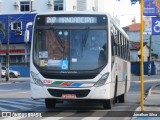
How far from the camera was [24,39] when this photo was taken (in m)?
67.0

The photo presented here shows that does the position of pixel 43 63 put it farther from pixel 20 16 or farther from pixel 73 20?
pixel 20 16

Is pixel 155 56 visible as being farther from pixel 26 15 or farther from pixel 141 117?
pixel 141 117

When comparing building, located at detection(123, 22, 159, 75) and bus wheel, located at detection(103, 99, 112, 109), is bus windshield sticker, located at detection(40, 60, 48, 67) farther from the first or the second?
building, located at detection(123, 22, 159, 75)

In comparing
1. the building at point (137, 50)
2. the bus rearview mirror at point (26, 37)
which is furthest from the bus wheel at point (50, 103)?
the building at point (137, 50)

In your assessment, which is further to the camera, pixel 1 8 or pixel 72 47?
pixel 1 8

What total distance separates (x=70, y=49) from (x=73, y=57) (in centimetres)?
29

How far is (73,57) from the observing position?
15.8m

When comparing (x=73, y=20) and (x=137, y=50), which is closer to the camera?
(x=73, y=20)

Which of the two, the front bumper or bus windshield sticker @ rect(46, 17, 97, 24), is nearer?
the front bumper

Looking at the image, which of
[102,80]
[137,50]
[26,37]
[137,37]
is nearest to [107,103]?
[102,80]

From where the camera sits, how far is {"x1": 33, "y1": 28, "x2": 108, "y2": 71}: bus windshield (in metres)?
15.7

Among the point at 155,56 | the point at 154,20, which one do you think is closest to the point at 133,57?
the point at 155,56

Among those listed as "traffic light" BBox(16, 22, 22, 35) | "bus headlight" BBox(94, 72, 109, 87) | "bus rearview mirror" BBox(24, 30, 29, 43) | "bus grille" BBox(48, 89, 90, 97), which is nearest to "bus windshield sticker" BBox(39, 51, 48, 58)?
"bus grille" BBox(48, 89, 90, 97)

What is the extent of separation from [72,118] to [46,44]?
2987 mm
